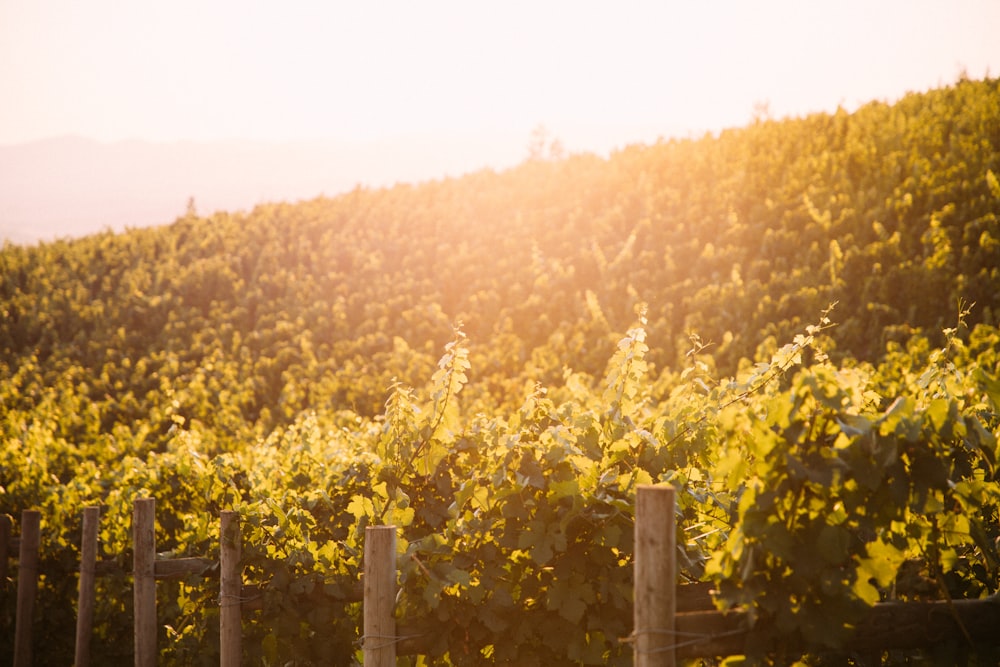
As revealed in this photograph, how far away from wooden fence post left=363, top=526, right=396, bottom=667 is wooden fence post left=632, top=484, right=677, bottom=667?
1.34 metres

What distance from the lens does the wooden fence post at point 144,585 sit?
6.16 meters

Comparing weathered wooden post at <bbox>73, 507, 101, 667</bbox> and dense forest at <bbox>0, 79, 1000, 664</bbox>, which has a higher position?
dense forest at <bbox>0, 79, 1000, 664</bbox>

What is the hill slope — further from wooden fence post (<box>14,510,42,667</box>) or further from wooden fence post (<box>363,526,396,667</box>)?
wooden fence post (<box>363,526,396,667</box>)

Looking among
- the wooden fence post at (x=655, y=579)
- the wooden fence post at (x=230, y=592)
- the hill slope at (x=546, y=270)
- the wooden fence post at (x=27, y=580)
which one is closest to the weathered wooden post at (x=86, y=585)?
the wooden fence post at (x=27, y=580)

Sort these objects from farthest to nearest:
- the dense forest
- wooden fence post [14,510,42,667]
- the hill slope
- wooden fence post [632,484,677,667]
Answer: the hill slope, wooden fence post [14,510,42,667], the dense forest, wooden fence post [632,484,677,667]

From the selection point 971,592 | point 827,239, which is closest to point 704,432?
point 971,592

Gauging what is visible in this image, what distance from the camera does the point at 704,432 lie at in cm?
448

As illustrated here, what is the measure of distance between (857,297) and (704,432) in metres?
10.9

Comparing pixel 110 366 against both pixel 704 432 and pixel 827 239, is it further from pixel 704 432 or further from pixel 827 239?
pixel 704 432

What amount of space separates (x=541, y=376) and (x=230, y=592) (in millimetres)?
10054

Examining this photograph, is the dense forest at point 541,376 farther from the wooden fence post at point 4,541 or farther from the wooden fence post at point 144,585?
the wooden fence post at point 4,541

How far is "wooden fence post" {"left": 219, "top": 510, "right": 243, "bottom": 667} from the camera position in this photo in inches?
201

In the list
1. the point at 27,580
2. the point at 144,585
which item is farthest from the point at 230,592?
the point at 27,580

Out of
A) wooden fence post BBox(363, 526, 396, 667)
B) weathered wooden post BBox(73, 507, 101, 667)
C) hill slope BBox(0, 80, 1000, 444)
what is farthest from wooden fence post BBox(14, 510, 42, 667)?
hill slope BBox(0, 80, 1000, 444)
